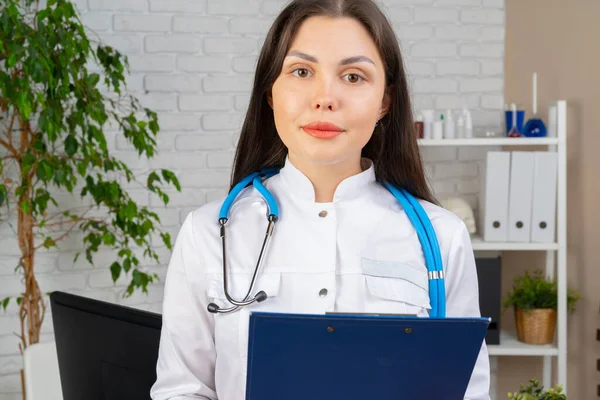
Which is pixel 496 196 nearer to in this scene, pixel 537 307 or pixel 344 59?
pixel 537 307

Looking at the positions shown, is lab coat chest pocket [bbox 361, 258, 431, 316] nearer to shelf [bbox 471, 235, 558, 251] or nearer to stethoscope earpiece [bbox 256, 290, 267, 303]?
stethoscope earpiece [bbox 256, 290, 267, 303]

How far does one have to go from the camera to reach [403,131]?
123 cm

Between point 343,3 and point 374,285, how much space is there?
390 millimetres

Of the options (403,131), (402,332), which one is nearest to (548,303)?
(403,131)

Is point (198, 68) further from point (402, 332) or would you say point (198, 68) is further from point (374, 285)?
point (402, 332)

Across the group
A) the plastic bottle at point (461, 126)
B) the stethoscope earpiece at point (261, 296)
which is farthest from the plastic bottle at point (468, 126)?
the stethoscope earpiece at point (261, 296)

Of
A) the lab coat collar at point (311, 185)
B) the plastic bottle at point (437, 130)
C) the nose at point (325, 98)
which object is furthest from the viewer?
the plastic bottle at point (437, 130)

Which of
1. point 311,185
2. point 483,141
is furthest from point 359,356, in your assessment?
point 483,141

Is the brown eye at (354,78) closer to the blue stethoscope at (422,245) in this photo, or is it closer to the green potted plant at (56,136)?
the blue stethoscope at (422,245)

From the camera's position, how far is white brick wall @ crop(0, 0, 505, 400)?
3322 mm

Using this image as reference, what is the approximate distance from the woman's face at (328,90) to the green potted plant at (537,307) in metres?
2.36

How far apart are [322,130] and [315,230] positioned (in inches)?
6.1

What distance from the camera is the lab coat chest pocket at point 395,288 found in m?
1.11

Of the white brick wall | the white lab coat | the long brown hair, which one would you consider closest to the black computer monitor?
the white lab coat
